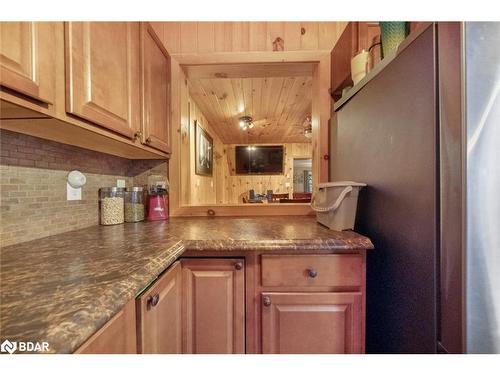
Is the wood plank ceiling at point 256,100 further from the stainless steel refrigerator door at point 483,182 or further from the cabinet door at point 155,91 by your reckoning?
the stainless steel refrigerator door at point 483,182

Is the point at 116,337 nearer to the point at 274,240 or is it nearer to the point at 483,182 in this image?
the point at 274,240

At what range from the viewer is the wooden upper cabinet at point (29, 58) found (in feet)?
1.69

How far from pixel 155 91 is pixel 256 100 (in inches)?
67.8

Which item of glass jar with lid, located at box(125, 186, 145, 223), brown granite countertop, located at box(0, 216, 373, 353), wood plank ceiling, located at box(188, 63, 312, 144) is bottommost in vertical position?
brown granite countertop, located at box(0, 216, 373, 353)

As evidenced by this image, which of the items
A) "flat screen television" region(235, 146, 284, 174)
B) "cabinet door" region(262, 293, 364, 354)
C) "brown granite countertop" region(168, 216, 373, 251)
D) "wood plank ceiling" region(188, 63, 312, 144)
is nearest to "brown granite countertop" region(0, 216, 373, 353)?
"brown granite countertop" region(168, 216, 373, 251)

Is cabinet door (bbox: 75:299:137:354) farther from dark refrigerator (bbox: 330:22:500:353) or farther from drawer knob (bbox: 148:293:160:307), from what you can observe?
dark refrigerator (bbox: 330:22:500:353)

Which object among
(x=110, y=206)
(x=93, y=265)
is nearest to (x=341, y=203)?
(x=93, y=265)

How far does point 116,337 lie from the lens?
480 mm

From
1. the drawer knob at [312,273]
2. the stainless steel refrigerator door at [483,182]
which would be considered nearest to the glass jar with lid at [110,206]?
the drawer knob at [312,273]

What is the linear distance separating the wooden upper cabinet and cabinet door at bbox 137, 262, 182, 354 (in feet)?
2.04

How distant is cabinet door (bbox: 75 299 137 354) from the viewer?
1.34ft

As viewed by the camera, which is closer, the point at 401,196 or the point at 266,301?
the point at 401,196

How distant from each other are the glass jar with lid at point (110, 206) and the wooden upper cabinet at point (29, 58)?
71 cm

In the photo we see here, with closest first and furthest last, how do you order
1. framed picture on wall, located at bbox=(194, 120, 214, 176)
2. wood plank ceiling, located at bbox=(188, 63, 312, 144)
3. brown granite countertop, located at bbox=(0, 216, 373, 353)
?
brown granite countertop, located at bbox=(0, 216, 373, 353)
wood plank ceiling, located at bbox=(188, 63, 312, 144)
framed picture on wall, located at bbox=(194, 120, 214, 176)
